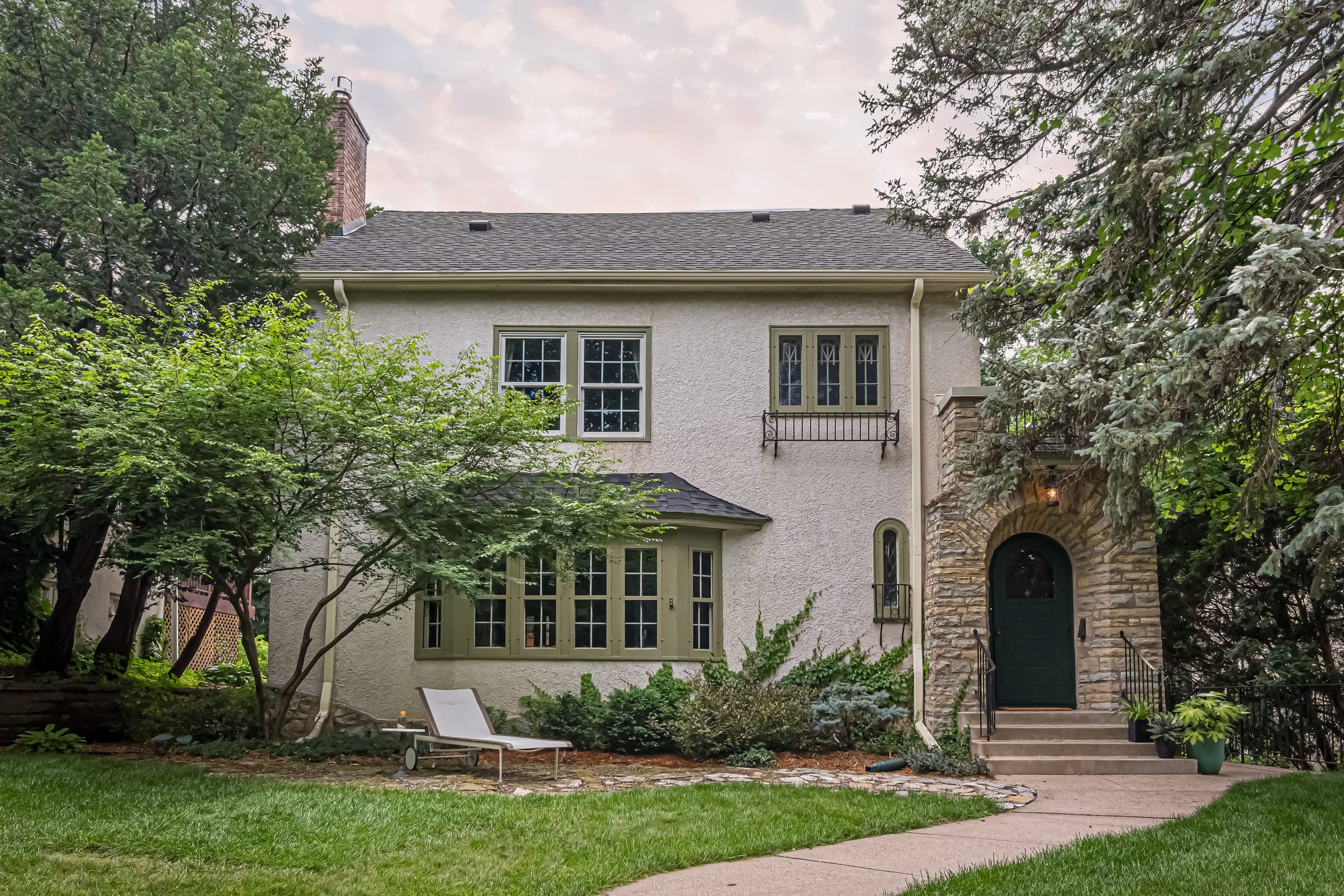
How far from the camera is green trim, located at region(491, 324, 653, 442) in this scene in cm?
1341

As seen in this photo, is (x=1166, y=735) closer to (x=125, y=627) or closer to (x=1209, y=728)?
(x=1209, y=728)

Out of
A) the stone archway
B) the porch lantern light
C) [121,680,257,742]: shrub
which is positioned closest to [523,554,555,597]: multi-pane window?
[121,680,257,742]: shrub

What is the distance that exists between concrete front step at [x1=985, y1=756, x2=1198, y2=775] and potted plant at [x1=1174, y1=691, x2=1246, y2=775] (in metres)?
0.24

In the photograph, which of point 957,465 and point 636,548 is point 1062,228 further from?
point 636,548

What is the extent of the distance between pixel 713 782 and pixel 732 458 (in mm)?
4651

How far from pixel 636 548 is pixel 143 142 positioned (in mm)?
7160

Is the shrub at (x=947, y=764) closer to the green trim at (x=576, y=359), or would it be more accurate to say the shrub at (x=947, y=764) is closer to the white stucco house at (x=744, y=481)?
the white stucco house at (x=744, y=481)

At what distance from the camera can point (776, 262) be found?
45.2 feet

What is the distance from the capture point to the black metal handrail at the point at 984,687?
36.5ft

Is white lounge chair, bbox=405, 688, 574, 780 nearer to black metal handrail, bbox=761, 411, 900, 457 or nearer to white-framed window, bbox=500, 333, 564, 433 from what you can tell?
white-framed window, bbox=500, 333, 564, 433

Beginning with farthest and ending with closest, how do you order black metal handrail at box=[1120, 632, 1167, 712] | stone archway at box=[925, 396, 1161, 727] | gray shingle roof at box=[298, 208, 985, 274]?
gray shingle roof at box=[298, 208, 985, 274] < stone archway at box=[925, 396, 1161, 727] < black metal handrail at box=[1120, 632, 1167, 712]

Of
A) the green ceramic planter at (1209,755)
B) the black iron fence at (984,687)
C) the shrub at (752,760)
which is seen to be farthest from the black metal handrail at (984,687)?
the shrub at (752,760)

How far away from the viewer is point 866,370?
13.5 meters

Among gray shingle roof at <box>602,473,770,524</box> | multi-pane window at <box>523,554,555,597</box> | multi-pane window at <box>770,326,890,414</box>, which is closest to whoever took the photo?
gray shingle roof at <box>602,473,770,524</box>
